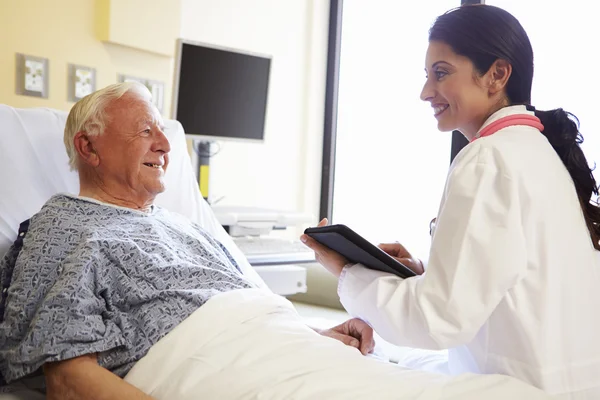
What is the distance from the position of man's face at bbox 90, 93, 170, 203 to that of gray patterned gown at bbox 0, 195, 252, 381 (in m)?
0.11

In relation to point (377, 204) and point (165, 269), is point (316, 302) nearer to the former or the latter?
point (377, 204)

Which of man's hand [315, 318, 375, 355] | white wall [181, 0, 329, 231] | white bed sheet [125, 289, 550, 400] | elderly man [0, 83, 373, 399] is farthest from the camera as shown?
white wall [181, 0, 329, 231]

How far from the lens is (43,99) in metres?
2.60

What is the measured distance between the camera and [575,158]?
1266 millimetres

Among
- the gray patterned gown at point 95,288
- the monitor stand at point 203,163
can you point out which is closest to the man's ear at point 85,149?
the gray patterned gown at point 95,288

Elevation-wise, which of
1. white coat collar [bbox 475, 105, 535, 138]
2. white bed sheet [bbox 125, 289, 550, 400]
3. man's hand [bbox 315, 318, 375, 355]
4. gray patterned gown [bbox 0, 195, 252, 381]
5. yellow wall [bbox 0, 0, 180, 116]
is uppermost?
yellow wall [bbox 0, 0, 180, 116]

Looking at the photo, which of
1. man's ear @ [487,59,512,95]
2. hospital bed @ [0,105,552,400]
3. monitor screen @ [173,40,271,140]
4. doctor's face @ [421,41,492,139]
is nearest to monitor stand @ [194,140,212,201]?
monitor screen @ [173,40,271,140]

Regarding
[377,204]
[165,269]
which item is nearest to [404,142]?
[377,204]

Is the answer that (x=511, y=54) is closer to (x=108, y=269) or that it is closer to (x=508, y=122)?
(x=508, y=122)

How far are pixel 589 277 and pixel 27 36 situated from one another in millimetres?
2250

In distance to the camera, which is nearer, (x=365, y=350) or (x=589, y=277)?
(x=589, y=277)

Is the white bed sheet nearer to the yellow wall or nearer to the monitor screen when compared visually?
the monitor screen

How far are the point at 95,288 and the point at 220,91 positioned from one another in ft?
5.47

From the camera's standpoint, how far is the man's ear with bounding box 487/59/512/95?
1268mm
